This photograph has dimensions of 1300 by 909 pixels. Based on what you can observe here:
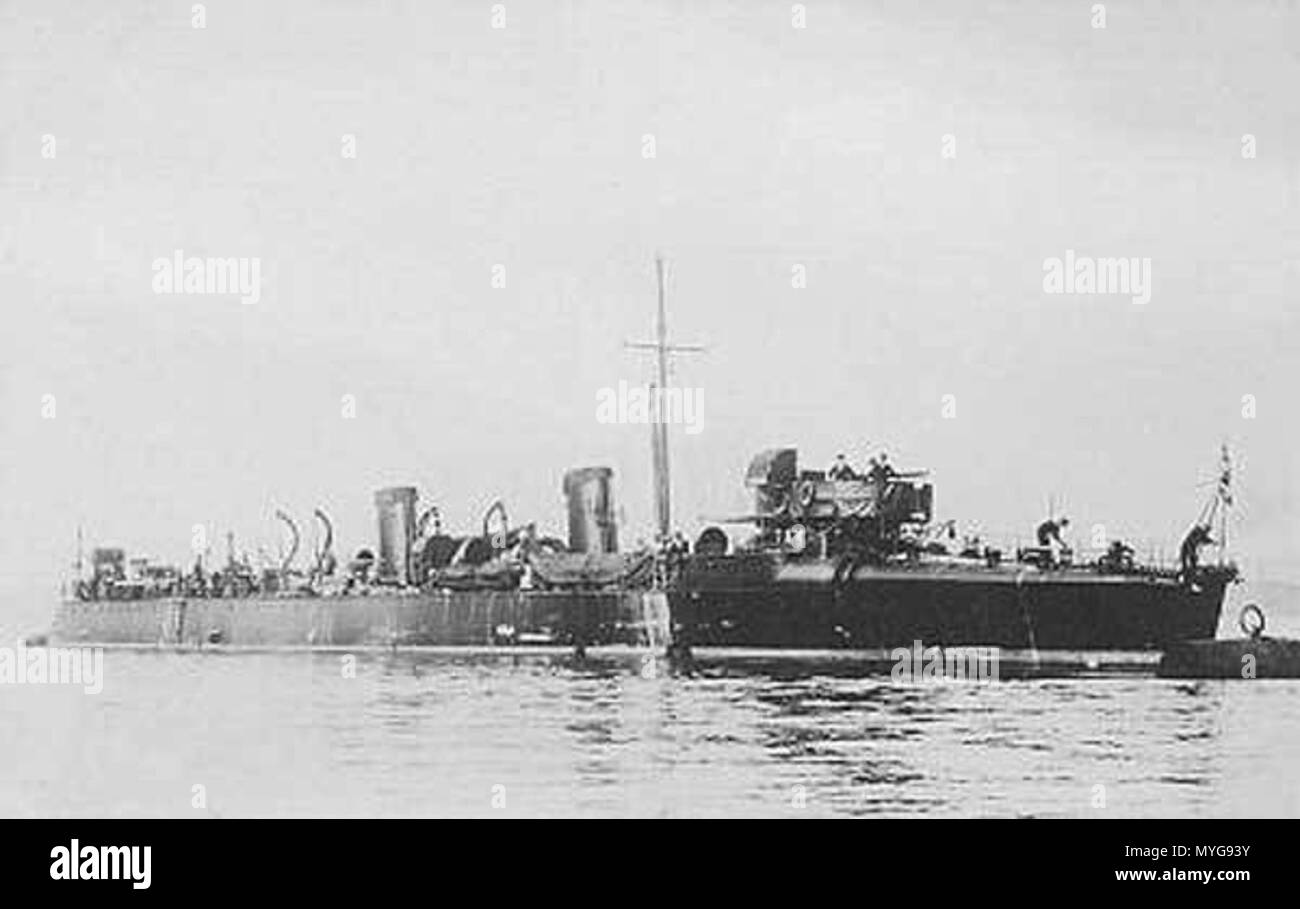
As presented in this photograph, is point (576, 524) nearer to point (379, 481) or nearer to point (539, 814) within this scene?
point (379, 481)

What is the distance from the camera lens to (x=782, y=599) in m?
9.64

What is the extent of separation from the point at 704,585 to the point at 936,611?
840 millimetres

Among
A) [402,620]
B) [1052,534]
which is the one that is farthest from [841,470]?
[402,620]

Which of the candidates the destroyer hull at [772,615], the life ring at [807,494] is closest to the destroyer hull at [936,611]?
the destroyer hull at [772,615]

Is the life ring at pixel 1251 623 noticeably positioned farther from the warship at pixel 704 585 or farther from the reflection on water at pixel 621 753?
the reflection on water at pixel 621 753

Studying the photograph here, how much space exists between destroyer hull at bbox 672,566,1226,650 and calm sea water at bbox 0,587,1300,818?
2.10 ft

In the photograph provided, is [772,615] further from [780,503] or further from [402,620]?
[402,620]

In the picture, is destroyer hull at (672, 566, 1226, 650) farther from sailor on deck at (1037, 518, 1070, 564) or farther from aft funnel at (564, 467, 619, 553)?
aft funnel at (564, 467, 619, 553)

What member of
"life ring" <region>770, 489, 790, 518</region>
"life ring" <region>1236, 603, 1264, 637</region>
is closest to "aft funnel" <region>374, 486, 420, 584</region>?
"life ring" <region>770, 489, 790, 518</region>

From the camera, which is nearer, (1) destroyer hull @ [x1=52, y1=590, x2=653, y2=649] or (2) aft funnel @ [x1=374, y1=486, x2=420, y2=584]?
(2) aft funnel @ [x1=374, y1=486, x2=420, y2=584]

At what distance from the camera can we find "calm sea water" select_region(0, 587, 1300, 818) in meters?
7.57

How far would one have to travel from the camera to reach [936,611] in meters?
9.34

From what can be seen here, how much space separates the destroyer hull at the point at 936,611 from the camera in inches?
359
